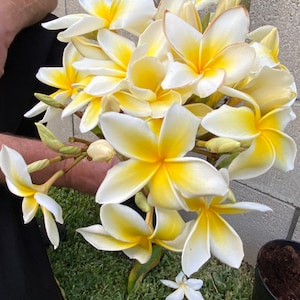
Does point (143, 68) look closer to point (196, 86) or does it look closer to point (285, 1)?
point (196, 86)

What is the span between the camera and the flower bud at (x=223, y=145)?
1.59 feet

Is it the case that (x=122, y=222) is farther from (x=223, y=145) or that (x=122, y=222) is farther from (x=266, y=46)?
(x=266, y=46)

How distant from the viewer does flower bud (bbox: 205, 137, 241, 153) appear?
1.59 feet

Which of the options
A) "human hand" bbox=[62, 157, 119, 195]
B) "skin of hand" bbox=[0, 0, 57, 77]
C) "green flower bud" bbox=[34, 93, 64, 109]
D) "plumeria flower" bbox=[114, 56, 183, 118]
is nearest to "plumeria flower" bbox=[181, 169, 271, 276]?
"plumeria flower" bbox=[114, 56, 183, 118]

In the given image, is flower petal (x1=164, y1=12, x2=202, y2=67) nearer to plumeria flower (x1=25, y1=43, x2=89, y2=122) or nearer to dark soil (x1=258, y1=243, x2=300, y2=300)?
plumeria flower (x1=25, y1=43, x2=89, y2=122)

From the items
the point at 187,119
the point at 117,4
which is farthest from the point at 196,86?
the point at 117,4

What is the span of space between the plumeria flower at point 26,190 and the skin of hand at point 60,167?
303 mm

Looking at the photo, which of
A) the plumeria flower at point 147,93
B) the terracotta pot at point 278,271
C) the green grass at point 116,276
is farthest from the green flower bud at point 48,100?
the green grass at point 116,276

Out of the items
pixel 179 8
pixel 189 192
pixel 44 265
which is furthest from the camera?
pixel 44 265

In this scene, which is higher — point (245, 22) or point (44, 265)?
point (245, 22)

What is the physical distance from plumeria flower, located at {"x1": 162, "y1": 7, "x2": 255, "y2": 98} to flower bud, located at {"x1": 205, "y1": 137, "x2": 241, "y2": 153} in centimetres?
5

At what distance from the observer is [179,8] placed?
0.56 metres

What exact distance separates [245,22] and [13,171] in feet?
1.02

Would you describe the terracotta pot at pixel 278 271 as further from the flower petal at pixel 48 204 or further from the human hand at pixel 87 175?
the flower petal at pixel 48 204
